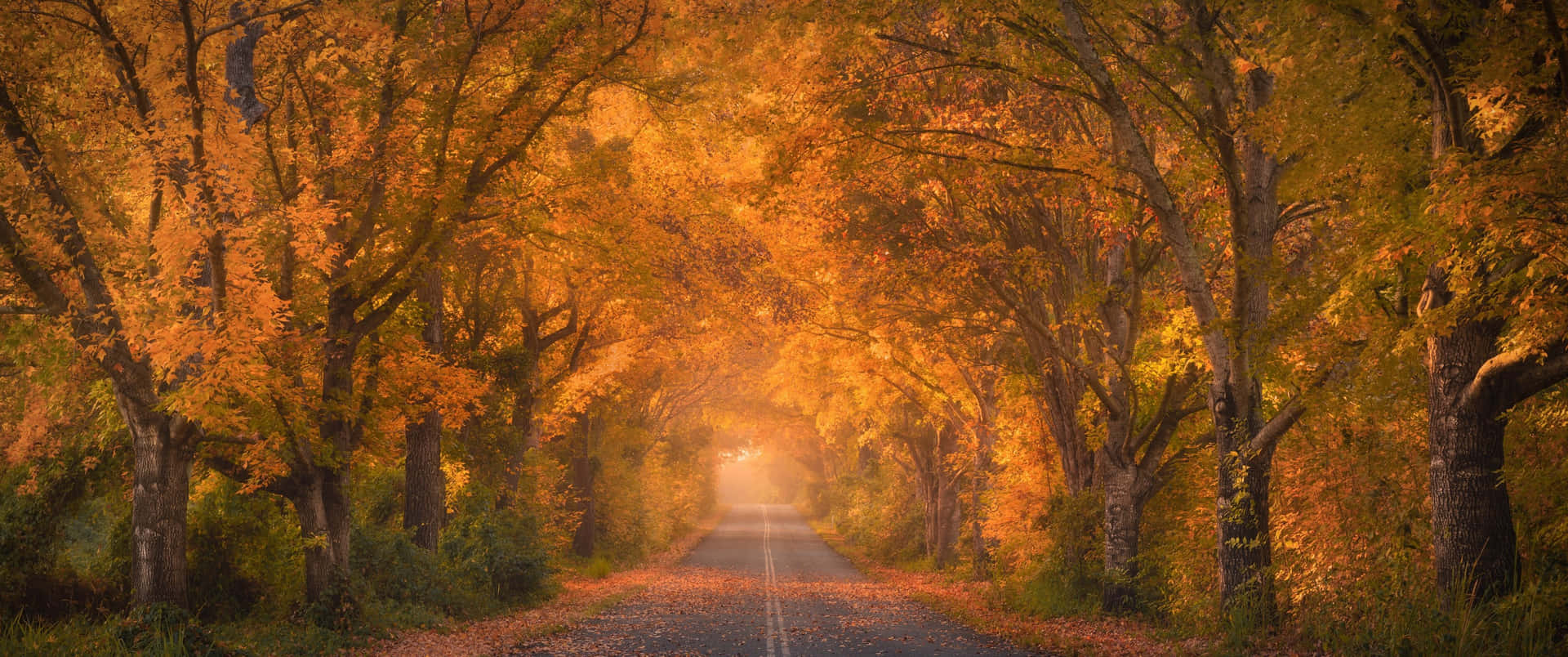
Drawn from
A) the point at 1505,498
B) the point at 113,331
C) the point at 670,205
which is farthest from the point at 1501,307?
the point at 670,205

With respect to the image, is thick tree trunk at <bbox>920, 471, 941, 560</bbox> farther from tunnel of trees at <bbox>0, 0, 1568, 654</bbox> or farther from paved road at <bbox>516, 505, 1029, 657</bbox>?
tunnel of trees at <bbox>0, 0, 1568, 654</bbox>

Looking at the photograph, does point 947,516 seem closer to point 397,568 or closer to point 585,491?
point 585,491

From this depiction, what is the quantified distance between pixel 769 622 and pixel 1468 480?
11000mm

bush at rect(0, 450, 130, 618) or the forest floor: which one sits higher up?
bush at rect(0, 450, 130, 618)

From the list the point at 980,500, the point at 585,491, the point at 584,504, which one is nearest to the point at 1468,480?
the point at 980,500

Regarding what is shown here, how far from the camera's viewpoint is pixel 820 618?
17422 mm

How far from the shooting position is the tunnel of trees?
29.6 feet

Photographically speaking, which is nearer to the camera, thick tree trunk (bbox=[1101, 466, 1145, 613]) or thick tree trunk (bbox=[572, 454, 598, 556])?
thick tree trunk (bbox=[1101, 466, 1145, 613])

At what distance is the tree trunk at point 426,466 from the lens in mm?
19000

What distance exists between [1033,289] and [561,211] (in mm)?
9221

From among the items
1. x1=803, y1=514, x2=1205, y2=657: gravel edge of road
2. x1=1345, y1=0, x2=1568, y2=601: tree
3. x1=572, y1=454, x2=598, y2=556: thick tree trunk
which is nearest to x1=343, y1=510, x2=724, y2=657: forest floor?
x1=572, y1=454, x2=598, y2=556: thick tree trunk

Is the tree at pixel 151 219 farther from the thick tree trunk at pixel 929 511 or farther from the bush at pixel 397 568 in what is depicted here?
the thick tree trunk at pixel 929 511

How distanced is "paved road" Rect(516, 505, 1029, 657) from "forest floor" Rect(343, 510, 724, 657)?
43cm

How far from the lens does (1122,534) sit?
16.9 m
